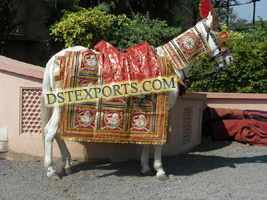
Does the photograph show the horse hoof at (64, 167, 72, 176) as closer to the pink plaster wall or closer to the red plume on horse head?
the red plume on horse head

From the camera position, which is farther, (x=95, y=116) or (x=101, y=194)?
(x=95, y=116)

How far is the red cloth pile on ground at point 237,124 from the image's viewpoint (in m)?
6.89

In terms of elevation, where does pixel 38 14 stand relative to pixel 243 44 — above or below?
above

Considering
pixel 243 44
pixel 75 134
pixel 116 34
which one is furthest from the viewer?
pixel 243 44

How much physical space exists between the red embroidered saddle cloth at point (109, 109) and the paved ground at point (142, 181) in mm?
607

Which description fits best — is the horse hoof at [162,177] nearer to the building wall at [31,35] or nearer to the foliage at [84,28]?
the foliage at [84,28]

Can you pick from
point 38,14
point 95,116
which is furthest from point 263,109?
point 38,14

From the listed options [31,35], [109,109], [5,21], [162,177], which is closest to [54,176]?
[109,109]

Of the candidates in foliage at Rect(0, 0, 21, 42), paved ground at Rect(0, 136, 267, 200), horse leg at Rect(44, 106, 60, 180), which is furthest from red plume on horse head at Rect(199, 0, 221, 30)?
foliage at Rect(0, 0, 21, 42)

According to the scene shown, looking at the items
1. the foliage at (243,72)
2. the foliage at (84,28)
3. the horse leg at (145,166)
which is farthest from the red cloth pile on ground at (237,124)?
the foliage at (84,28)

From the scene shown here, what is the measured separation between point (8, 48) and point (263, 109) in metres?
6.82

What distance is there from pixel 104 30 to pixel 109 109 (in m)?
3.44

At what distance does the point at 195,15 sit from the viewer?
42.2ft

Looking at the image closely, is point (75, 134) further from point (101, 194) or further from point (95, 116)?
point (101, 194)
